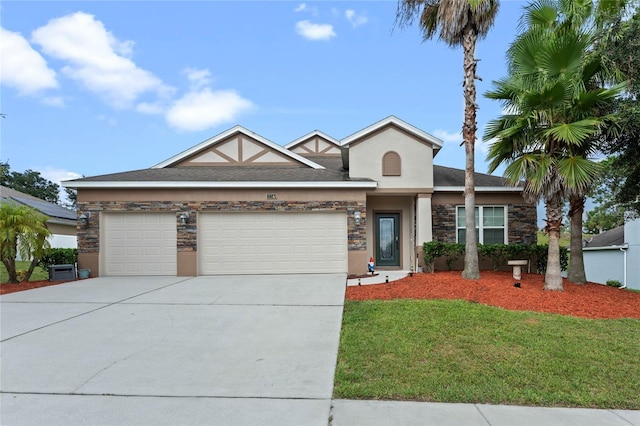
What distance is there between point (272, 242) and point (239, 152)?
4.61 metres

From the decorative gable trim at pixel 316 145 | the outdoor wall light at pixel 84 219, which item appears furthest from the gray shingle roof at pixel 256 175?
the decorative gable trim at pixel 316 145

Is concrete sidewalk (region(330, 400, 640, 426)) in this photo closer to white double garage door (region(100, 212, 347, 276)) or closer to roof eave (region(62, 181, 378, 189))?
white double garage door (region(100, 212, 347, 276))

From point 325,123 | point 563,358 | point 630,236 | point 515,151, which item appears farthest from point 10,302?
point 630,236

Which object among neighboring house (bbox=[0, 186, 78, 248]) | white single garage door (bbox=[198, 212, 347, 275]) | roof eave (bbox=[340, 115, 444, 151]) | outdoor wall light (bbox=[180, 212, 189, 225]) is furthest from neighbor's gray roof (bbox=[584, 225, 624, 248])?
neighboring house (bbox=[0, 186, 78, 248])

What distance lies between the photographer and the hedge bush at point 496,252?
11.5 m

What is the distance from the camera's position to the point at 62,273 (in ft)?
36.0

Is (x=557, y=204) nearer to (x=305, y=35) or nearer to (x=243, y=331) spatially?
(x=243, y=331)

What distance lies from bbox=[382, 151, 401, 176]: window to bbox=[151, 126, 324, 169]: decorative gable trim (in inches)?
115

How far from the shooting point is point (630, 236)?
Result: 59.2 ft

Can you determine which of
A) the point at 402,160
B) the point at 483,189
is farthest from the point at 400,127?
the point at 483,189

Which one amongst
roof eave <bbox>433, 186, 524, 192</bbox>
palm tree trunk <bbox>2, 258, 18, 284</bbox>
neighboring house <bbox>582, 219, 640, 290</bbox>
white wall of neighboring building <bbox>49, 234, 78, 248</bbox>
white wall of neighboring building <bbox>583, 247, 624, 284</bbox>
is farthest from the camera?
white wall of neighboring building <bbox>49, 234, 78, 248</bbox>

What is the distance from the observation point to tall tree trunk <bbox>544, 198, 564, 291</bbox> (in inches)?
332

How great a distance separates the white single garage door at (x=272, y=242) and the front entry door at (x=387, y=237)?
2.16 meters

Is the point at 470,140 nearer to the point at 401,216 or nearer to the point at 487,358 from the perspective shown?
the point at 401,216
